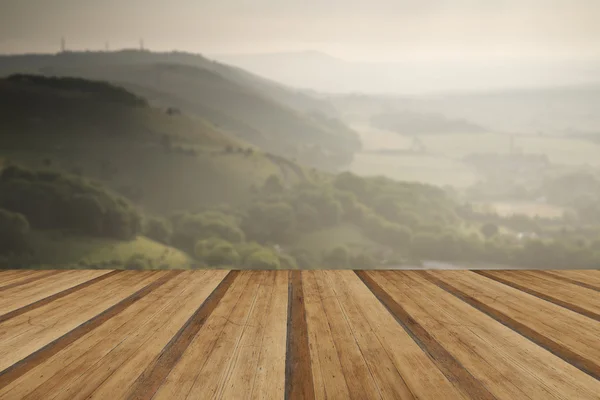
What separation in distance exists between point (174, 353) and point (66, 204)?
12.9 ft

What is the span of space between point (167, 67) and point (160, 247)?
2.13 m

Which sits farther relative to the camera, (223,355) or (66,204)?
(66,204)

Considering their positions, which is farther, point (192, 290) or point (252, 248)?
point (252, 248)

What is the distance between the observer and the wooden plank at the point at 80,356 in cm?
168

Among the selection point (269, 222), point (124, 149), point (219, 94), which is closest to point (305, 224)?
point (269, 222)

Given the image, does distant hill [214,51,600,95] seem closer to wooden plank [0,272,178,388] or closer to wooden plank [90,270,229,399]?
wooden plank [90,270,229,399]

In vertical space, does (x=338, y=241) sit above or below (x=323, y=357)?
above

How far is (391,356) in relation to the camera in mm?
1994

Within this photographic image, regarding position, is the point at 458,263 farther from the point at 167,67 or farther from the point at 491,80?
the point at 167,67

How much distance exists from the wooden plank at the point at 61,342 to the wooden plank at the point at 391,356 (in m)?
1.26

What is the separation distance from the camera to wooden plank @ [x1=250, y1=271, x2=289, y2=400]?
1655 millimetres

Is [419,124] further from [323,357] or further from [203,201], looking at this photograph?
[323,357]

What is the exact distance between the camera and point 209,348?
2.08 meters

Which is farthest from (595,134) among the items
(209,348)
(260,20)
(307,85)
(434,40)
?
(209,348)
